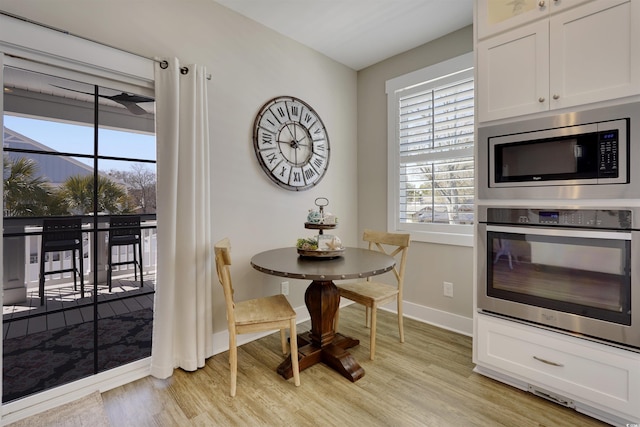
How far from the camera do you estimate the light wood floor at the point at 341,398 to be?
169 cm

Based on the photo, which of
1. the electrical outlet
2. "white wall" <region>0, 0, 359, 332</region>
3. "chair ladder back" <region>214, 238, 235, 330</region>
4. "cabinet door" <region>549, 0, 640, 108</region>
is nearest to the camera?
"cabinet door" <region>549, 0, 640, 108</region>

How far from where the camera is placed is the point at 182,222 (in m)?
2.15

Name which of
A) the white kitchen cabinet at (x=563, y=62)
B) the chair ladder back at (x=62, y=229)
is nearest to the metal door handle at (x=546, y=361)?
the white kitchen cabinet at (x=563, y=62)

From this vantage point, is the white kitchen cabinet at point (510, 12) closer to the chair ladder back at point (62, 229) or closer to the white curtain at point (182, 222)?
the white curtain at point (182, 222)

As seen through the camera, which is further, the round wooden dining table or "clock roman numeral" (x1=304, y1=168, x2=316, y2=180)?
"clock roman numeral" (x1=304, y1=168, x2=316, y2=180)

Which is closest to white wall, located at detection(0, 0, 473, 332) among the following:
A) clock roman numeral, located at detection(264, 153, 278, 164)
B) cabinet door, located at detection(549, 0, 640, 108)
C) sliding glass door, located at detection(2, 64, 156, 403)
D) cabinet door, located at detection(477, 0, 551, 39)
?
clock roman numeral, located at detection(264, 153, 278, 164)

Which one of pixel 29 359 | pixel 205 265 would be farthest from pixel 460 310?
pixel 29 359

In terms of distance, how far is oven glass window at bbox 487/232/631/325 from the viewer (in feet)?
5.19

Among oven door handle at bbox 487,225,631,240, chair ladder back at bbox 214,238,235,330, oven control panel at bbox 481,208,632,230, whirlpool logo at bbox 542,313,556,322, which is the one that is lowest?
whirlpool logo at bbox 542,313,556,322

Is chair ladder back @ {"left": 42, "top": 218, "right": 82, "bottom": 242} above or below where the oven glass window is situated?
above

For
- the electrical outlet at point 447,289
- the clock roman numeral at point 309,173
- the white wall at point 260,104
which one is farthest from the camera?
the clock roman numeral at point 309,173

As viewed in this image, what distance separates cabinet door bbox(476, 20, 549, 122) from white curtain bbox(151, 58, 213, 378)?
75.8 inches

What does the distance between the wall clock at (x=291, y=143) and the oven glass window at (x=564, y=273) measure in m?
1.73

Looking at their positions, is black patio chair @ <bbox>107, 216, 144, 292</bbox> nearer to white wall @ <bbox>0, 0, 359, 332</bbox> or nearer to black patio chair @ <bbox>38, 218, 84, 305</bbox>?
black patio chair @ <bbox>38, 218, 84, 305</bbox>
